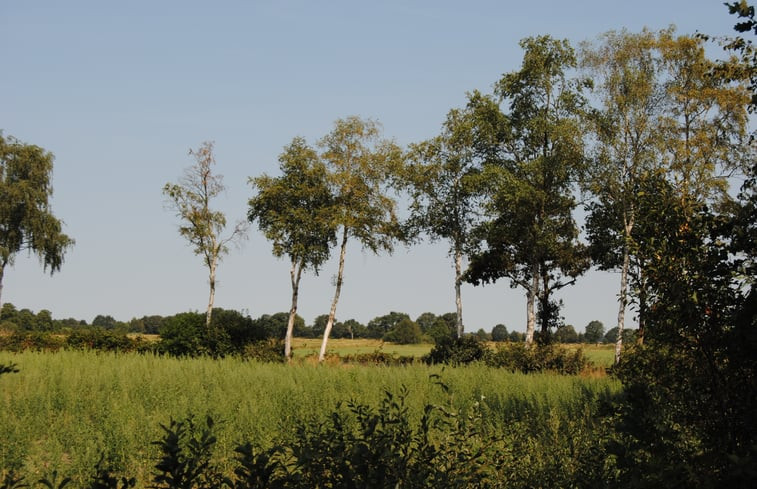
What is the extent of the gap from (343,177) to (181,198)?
344 inches

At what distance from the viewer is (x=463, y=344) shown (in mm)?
29984

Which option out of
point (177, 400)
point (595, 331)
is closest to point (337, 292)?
point (177, 400)

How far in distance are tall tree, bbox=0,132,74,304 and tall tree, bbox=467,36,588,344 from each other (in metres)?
29.0

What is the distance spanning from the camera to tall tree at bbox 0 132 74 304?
4350 cm

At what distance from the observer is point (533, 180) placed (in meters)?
31.9

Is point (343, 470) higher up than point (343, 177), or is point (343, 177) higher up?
point (343, 177)

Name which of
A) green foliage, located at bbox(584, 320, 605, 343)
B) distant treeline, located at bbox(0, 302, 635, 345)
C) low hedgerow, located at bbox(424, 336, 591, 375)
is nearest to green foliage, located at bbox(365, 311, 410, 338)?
distant treeline, located at bbox(0, 302, 635, 345)

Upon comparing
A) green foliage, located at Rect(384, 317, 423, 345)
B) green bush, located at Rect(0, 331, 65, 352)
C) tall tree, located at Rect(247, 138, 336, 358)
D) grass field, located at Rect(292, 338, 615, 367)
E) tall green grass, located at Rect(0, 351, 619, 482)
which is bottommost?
tall green grass, located at Rect(0, 351, 619, 482)

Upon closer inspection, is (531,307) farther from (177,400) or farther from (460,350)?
(177,400)

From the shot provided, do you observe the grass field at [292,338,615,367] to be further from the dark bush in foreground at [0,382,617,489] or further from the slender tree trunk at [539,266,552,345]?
the dark bush in foreground at [0,382,617,489]

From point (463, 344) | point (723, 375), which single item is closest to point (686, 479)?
point (723, 375)

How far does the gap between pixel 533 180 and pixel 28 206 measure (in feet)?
109

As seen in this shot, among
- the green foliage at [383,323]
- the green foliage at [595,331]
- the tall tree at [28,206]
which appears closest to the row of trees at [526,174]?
the tall tree at [28,206]

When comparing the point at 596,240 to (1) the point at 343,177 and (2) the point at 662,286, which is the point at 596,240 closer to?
(1) the point at 343,177
